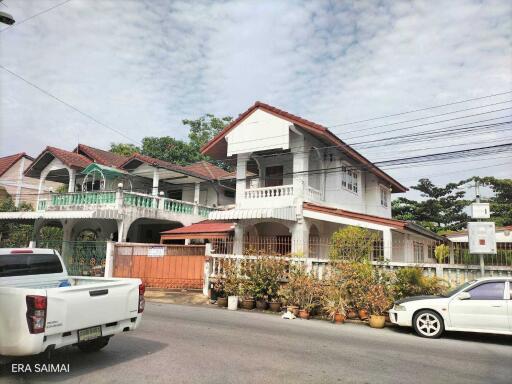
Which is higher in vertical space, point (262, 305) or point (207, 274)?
point (207, 274)

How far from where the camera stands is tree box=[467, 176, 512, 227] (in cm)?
2995

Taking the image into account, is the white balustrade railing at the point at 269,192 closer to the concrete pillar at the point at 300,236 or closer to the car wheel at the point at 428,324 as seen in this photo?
the concrete pillar at the point at 300,236

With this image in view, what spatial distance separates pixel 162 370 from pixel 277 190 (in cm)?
1206

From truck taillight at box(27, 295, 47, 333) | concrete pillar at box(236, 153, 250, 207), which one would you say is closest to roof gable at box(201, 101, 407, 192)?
concrete pillar at box(236, 153, 250, 207)

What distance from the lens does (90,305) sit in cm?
537

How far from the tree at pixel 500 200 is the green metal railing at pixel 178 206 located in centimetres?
2129

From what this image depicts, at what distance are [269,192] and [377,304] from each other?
8018 millimetres

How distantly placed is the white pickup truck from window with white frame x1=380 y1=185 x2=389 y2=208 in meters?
20.6

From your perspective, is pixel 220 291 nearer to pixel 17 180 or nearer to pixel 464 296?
pixel 464 296

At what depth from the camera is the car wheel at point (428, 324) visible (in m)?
8.76

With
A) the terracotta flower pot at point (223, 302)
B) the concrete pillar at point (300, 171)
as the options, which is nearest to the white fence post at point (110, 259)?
the terracotta flower pot at point (223, 302)

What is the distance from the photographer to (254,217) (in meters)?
15.6

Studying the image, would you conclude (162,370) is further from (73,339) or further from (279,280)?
(279,280)

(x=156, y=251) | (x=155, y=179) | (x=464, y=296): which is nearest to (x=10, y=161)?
(x=155, y=179)
